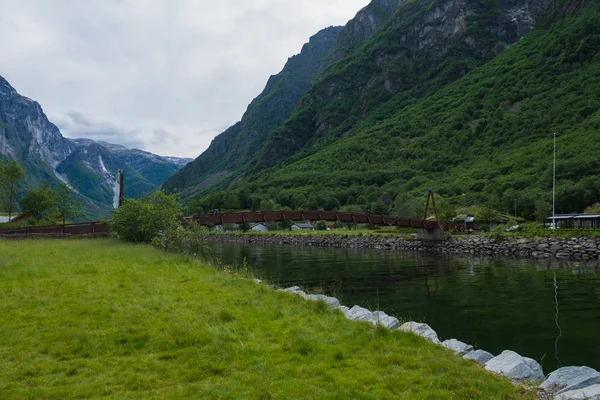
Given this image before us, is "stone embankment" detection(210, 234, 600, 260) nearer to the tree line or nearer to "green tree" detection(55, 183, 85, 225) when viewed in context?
"green tree" detection(55, 183, 85, 225)

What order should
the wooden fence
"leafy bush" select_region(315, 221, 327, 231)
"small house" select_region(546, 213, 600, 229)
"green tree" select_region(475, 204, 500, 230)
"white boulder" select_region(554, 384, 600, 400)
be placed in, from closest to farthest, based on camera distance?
1. "white boulder" select_region(554, 384, 600, 400)
2. the wooden fence
3. "small house" select_region(546, 213, 600, 229)
4. "green tree" select_region(475, 204, 500, 230)
5. "leafy bush" select_region(315, 221, 327, 231)

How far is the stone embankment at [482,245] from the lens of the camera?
46500 millimetres

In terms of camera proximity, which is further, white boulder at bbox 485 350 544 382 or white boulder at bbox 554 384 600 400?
white boulder at bbox 485 350 544 382

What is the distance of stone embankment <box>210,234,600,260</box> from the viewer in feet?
153

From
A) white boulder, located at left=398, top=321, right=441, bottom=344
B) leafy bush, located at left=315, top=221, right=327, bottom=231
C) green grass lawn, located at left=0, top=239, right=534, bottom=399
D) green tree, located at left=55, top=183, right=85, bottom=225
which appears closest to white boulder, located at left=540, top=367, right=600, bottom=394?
green grass lawn, located at left=0, top=239, right=534, bottom=399

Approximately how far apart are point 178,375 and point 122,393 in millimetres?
1119

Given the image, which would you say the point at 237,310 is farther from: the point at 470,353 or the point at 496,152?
the point at 496,152

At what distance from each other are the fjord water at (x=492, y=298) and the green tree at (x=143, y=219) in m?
10.7

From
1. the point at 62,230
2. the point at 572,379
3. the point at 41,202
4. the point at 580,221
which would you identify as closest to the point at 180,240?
the point at 62,230

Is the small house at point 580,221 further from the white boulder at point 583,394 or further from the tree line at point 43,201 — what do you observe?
the tree line at point 43,201

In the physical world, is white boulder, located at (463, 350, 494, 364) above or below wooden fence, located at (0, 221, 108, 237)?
below

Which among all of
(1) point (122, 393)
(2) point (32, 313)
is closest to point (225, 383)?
(1) point (122, 393)

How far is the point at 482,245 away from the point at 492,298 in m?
35.8

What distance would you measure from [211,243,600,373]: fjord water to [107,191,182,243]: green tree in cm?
1071
